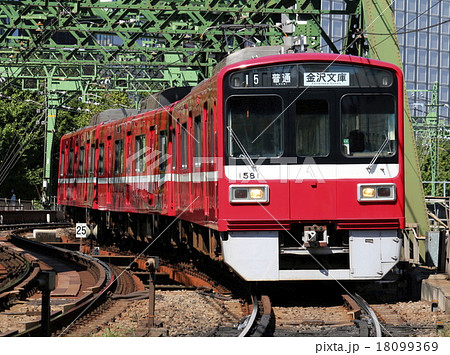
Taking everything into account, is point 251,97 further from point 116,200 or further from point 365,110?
point 116,200

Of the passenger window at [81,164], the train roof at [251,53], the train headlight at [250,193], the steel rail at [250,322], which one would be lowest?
the steel rail at [250,322]

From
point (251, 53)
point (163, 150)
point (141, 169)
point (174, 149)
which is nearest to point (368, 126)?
point (251, 53)

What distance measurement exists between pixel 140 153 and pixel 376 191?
26.6ft

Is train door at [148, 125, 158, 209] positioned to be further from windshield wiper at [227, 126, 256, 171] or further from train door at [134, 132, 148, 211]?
windshield wiper at [227, 126, 256, 171]

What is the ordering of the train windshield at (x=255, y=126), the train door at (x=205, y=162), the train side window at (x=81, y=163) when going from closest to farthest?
the train windshield at (x=255, y=126) < the train door at (x=205, y=162) < the train side window at (x=81, y=163)

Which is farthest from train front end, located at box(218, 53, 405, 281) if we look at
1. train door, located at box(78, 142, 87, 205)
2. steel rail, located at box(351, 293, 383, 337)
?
train door, located at box(78, 142, 87, 205)

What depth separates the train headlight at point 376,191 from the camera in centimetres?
1159

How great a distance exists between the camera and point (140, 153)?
62.0 feet

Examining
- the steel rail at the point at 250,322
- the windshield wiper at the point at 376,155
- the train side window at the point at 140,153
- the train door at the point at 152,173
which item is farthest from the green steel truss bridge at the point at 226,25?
the steel rail at the point at 250,322

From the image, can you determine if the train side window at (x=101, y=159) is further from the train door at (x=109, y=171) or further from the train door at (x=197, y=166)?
the train door at (x=197, y=166)

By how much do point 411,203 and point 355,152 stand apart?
3845 millimetres

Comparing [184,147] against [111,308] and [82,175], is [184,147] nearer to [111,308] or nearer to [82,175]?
[111,308]

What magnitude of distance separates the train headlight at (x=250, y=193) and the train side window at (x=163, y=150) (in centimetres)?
533
